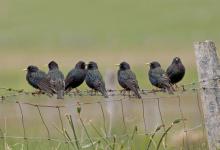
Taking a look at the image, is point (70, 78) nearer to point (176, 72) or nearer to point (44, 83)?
point (44, 83)

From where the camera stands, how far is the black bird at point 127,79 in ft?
47.5

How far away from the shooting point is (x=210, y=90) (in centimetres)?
1185

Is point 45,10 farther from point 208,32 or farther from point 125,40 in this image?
point 208,32

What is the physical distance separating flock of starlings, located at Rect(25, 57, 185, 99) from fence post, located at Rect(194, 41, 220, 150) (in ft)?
6.72

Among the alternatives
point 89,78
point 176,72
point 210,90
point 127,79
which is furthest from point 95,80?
point 210,90

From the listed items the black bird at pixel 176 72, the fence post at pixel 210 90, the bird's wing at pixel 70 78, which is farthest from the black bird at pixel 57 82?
the fence post at pixel 210 90

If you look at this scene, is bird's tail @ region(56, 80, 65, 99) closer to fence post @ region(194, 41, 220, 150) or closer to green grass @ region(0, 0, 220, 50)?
fence post @ region(194, 41, 220, 150)

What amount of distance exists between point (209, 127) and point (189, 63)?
29238 mm

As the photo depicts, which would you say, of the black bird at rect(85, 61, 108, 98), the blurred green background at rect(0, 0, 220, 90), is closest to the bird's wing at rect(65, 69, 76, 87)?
the black bird at rect(85, 61, 108, 98)

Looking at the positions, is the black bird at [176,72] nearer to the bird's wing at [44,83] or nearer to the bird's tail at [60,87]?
the bird's tail at [60,87]

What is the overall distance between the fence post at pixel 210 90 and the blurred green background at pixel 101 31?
86.7 ft

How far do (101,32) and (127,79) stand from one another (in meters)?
49.3

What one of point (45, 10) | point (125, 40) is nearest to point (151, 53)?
point (125, 40)

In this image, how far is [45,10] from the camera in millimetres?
73062
